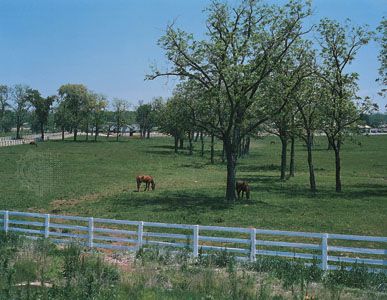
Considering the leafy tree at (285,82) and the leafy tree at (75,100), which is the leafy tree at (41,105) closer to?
the leafy tree at (75,100)

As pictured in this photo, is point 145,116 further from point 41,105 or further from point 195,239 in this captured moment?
point 195,239

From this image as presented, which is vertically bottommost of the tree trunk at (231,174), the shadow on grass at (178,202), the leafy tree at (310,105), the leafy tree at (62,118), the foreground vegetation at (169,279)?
the shadow on grass at (178,202)

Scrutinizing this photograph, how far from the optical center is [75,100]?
136250mm

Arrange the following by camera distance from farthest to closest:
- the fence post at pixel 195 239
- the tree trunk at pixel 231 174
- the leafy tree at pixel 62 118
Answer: the leafy tree at pixel 62 118 → the tree trunk at pixel 231 174 → the fence post at pixel 195 239

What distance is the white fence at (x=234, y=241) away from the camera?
536 inches

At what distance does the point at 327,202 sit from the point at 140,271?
21222mm

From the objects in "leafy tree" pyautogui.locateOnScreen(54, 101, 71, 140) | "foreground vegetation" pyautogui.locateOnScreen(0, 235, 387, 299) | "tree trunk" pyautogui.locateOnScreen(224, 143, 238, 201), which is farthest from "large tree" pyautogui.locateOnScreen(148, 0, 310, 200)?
"leafy tree" pyautogui.locateOnScreen(54, 101, 71, 140)

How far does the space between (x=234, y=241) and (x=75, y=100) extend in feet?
414

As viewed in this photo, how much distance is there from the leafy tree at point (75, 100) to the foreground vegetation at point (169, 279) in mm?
119199

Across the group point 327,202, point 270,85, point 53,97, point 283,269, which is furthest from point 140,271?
point 53,97

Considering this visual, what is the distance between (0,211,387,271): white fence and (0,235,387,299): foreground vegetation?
2.92 feet

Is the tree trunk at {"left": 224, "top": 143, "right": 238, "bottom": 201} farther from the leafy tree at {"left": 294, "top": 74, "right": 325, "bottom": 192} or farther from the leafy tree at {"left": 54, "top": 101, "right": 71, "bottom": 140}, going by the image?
the leafy tree at {"left": 54, "top": 101, "right": 71, "bottom": 140}

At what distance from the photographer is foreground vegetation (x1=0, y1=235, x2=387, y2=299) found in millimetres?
10039

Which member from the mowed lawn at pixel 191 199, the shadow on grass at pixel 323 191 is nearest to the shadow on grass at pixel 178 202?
the mowed lawn at pixel 191 199
